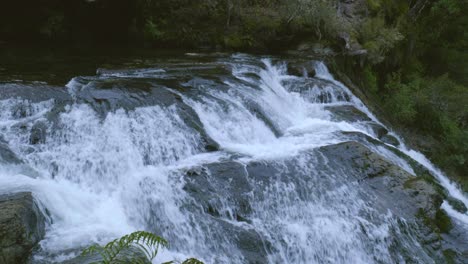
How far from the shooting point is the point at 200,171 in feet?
27.8

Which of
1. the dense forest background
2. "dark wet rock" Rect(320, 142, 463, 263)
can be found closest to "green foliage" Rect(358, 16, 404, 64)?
the dense forest background

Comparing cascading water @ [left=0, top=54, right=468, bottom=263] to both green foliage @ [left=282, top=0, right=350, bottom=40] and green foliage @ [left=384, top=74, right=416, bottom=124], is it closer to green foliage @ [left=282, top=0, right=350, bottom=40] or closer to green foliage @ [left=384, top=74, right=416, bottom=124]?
green foliage @ [left=384, top=74, right=416, bottom=124]

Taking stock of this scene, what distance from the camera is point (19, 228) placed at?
5.68 metres

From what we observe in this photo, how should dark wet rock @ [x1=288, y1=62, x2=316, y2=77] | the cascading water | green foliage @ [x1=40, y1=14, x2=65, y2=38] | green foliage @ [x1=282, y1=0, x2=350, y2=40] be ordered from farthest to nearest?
green foliage @ [x1=282, y1=0, x2=350, y2=40]
green foliage @ [x1=40, y1=14, x2=65, y2=38]
dark wet rock @ [x1=288, y1=62, x2=316, y2=77]
the cascading water

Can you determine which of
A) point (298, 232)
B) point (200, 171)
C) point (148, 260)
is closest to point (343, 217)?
point (298, 232)

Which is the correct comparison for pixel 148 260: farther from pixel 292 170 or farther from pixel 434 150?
pixel 434 150

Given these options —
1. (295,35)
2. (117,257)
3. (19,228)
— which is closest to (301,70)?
(295,35)

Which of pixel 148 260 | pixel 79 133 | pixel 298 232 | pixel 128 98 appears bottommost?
pixel 298 232

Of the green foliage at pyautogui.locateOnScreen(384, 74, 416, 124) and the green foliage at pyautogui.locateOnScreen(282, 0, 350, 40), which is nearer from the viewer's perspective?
the green foliage at pyautogui.locateOnScreen(384, 74, 416, 124)

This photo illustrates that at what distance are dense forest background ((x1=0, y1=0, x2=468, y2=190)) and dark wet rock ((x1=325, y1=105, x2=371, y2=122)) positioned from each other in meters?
2.33

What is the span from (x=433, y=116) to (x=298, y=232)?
34.5ft

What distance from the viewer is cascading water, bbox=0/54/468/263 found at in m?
7.37

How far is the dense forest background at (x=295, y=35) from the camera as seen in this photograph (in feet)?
53.3

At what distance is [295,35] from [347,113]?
6561 mm
